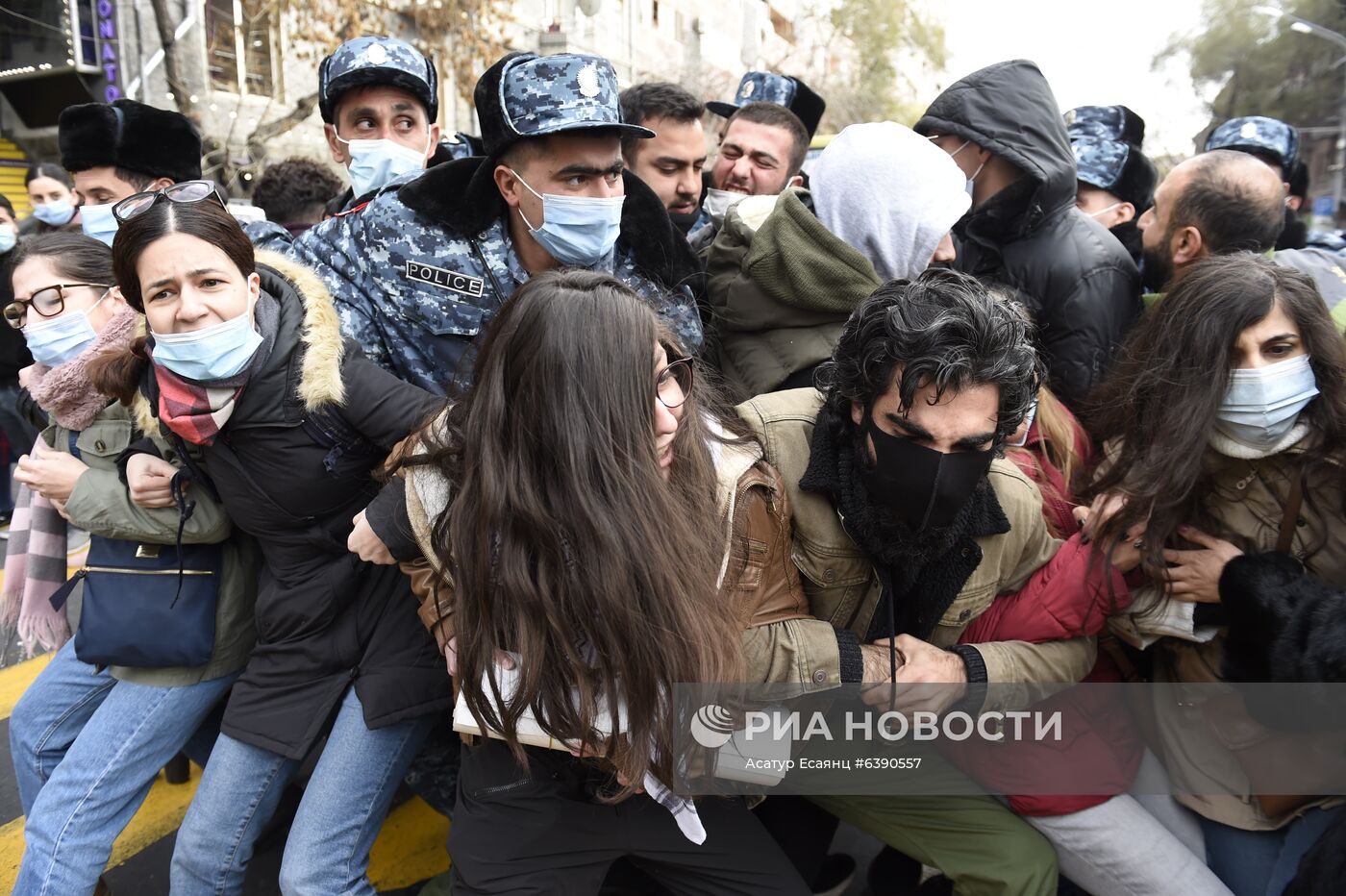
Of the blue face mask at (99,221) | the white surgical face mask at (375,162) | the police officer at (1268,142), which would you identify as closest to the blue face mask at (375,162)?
the white surgical face mask at (375,162)

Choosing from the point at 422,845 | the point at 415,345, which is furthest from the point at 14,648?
the point at 415,345

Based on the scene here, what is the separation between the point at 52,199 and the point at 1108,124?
6241mm

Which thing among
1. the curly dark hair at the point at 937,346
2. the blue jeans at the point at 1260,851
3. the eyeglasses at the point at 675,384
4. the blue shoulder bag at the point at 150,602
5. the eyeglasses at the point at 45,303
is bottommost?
the blue jeans at the point at 1260,851

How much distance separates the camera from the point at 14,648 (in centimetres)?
409

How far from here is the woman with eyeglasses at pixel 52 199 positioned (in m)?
5.59

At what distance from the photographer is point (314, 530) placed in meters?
2.07

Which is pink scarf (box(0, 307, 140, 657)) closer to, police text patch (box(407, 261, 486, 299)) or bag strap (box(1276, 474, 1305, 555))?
police text patch (box(407, 261, 486, 299))

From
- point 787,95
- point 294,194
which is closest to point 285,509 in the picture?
point 294,194

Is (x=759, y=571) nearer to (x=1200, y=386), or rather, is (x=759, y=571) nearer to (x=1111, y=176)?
(x=1200, y=386)

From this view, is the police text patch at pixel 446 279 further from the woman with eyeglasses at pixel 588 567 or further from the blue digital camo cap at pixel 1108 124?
the blue digital camo cap at pixel 1108 124

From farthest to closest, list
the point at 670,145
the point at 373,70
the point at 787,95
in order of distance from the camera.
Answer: the point at 787,95 < the point at 670,145 < the point at 373,70

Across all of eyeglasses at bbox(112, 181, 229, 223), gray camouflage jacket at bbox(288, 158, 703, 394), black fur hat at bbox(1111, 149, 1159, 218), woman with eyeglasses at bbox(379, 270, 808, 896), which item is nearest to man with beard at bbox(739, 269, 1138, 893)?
woman with eyeglasses at bbox(379, 270, 808, 896)

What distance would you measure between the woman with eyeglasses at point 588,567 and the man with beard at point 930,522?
5.4 inches

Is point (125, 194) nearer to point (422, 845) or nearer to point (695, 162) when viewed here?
point (695, 162)
